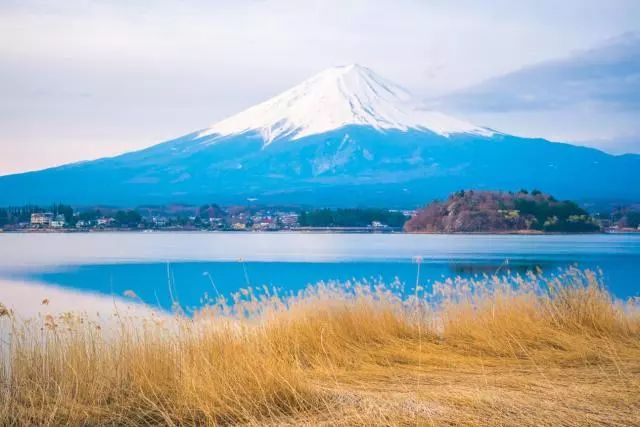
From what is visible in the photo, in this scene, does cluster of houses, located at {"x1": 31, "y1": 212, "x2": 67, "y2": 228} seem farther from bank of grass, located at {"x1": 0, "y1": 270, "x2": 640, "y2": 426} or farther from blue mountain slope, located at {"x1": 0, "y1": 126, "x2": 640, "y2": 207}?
bank of grass, located at {"x1": 0, "y1": 270, "x2": 640, "y2": 426}

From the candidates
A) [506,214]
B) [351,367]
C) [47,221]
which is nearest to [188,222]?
[47,221]

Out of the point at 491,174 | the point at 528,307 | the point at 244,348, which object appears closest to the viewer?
the point at 244,348

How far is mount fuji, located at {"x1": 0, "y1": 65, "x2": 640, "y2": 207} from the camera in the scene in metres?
153

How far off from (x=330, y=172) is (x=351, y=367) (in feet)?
566

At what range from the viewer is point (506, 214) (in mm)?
89938

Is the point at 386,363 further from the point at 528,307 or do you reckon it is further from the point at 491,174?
the point at 491,174

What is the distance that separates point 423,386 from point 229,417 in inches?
65.5

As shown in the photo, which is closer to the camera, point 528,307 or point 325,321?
point 325,321

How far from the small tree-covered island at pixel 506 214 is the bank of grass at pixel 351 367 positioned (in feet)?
263

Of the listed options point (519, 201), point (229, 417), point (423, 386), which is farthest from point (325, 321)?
point (519, 201)

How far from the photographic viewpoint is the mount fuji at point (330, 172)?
153m

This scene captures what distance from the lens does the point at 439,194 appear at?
148875mm

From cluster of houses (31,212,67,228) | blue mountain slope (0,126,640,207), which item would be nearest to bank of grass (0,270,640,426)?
cluster of houses (31,212,67,228)

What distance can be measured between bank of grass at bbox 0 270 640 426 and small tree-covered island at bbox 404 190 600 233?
8011 centimetres
